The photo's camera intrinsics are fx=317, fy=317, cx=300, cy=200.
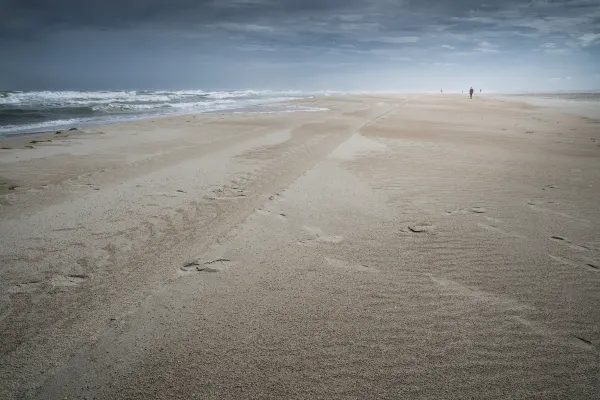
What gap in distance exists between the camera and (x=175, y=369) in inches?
90.0

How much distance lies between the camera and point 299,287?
3.22 meters

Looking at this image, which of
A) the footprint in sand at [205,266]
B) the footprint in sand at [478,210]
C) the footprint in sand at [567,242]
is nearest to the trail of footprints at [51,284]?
the footprint in sand at [205,266]

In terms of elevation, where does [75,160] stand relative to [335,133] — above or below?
below

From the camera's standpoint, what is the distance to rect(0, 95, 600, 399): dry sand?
2.24 m

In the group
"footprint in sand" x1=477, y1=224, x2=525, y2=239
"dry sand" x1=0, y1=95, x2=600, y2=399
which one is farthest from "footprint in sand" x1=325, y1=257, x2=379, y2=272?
"footprint in sand" x1=477, y1=224, x2=525, y2=239

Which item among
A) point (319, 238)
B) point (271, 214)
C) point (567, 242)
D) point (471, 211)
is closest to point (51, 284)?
point (271, 214)

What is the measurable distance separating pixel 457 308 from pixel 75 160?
9.95 m

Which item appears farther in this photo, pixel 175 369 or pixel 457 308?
pixel 457 308

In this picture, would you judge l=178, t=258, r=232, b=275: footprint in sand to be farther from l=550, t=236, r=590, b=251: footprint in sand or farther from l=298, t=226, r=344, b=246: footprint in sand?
l=550, t=236, r=590, b=251: footprint in sand

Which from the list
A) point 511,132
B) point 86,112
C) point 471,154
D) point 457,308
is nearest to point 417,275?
point 457,308

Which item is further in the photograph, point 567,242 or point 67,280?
point 567,242

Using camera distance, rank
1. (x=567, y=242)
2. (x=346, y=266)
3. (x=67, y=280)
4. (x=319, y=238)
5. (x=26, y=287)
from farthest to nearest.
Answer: (x=319, y=238)
(x=567, y=242)
(x=346, y=266)
(x=67, y=280)
(x=26, y=287)

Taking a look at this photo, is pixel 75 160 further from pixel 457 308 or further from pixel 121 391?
pixel 457 308

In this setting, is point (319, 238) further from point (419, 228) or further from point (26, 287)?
point (26, 287)
